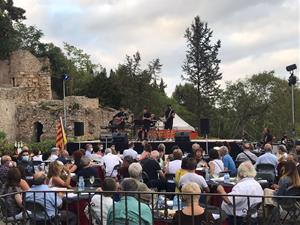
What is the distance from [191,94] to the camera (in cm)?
5738

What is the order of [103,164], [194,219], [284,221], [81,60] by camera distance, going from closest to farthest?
1. [194,219]
2. [284,221]
3. [103,164]
4. [81,60]

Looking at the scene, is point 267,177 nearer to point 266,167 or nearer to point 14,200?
point 266,167

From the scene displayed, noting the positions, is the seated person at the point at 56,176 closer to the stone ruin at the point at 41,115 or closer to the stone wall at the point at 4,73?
the stone ruin at the point at 41,115

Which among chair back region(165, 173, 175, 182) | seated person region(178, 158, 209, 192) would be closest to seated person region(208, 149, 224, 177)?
chair back region(165, 173, 175, 182)

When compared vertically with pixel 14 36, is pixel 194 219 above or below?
below

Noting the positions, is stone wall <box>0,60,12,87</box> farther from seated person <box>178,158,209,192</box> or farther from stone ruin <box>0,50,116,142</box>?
seated person <box>178,158,209,192</box>

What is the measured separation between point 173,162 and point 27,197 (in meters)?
4.49

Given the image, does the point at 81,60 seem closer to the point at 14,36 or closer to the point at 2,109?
the point at 14,36

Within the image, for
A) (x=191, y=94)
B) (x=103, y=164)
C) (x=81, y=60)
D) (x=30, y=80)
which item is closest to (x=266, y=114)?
(x=191, y=94)

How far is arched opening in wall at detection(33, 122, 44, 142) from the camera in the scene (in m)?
42.0

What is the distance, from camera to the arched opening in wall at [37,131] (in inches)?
1652

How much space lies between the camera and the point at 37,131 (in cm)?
4250

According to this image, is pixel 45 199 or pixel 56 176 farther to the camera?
pixel 56 176

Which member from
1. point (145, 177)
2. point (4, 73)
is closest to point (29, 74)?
point (4, 73)
